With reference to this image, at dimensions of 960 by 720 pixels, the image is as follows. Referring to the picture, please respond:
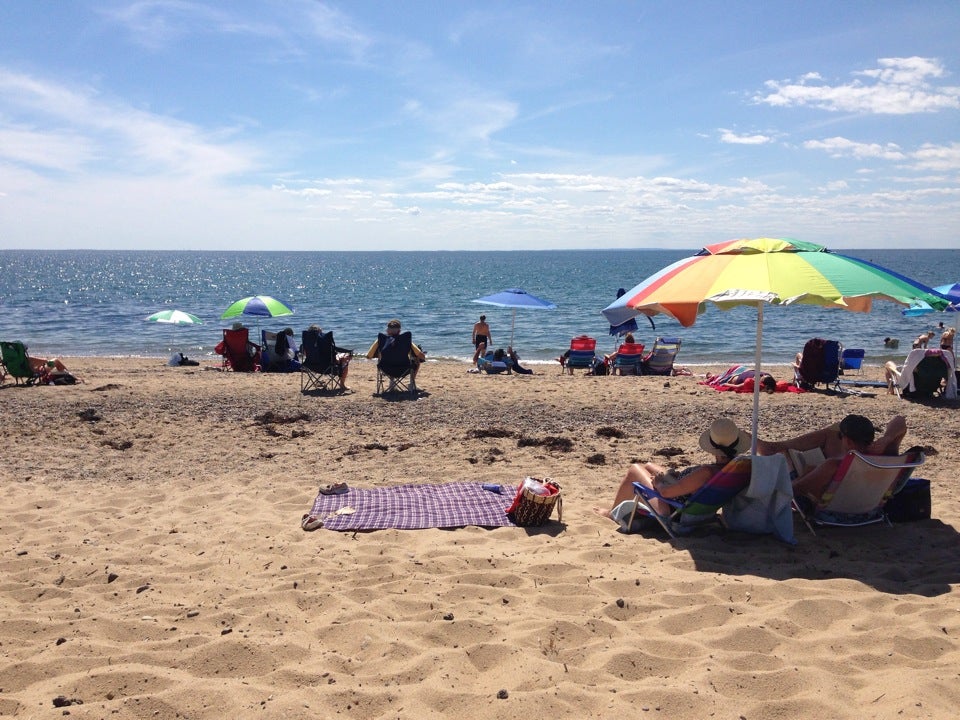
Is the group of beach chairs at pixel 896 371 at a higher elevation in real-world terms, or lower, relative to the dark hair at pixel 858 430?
lower

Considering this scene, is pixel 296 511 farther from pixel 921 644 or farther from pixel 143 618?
pixel 921 644

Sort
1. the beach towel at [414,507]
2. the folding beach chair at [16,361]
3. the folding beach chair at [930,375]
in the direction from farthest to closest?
the folding beach chair at [16,361] → the folding beach chair at [930,375] → the beach towel at [414,507]

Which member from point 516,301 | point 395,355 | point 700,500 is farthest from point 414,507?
point 516,301

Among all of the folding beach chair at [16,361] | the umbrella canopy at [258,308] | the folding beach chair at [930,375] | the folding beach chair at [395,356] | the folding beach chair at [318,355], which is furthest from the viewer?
the umbrella canopy at [258,308]

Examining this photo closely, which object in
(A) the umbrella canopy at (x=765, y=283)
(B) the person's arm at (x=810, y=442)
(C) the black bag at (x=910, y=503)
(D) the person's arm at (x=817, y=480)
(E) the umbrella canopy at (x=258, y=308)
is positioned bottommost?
(C) the black bag at (x=910, y=503)

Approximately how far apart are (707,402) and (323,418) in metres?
5.05

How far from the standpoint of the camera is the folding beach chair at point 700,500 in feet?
14.2

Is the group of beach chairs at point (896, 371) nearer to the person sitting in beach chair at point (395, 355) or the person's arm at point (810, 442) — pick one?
the person sitting in beach chair at point (395, 355)

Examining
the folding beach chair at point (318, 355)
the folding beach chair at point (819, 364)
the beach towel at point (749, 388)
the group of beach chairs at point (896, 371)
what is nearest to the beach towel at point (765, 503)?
the beach towel at point (749, 388)

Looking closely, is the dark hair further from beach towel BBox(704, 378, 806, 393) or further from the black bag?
beach towel BBox(704, 378, 806, 393)

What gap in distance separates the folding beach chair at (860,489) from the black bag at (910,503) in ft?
0.45

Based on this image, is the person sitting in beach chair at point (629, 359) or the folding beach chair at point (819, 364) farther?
the person sitting in beach chair at point (629, 359)

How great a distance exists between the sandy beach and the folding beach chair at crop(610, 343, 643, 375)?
739 cm

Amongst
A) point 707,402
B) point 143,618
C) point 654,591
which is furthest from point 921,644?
point 707,402
